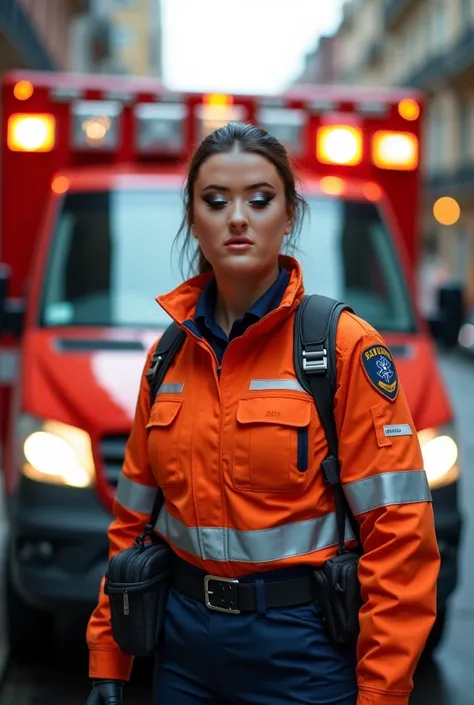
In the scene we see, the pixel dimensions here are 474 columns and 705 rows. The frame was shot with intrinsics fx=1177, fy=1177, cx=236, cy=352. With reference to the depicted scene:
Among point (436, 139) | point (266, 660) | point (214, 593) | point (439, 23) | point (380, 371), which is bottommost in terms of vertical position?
point (266, 660)

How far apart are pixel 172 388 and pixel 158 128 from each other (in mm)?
4273

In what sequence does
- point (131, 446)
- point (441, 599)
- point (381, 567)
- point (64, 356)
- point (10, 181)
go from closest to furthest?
point (381, 567) < point (131, 446) < point (441, 599) < point (64, 356) < point (10, 181)

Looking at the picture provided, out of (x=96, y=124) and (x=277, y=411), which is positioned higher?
(x=96, y=124)

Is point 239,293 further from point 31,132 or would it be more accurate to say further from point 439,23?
point 439,23

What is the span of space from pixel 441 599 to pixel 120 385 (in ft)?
4.89

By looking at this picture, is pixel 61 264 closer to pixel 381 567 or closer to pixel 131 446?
pixel 131 446

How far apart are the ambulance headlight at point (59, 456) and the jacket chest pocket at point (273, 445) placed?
90.0 inches

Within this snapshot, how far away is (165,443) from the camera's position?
246 cm

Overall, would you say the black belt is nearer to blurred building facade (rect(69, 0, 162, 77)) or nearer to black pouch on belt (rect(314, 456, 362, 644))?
black pouch on belt (rect(314, 456, 362, 644))

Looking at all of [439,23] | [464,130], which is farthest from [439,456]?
[439,23]

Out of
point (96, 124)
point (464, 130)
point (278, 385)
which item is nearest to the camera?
point (278, 385)

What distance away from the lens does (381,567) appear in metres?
→ 2.25

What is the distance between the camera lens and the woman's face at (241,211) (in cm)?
243

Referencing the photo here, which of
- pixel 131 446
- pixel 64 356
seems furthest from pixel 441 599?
pixel 131 446
